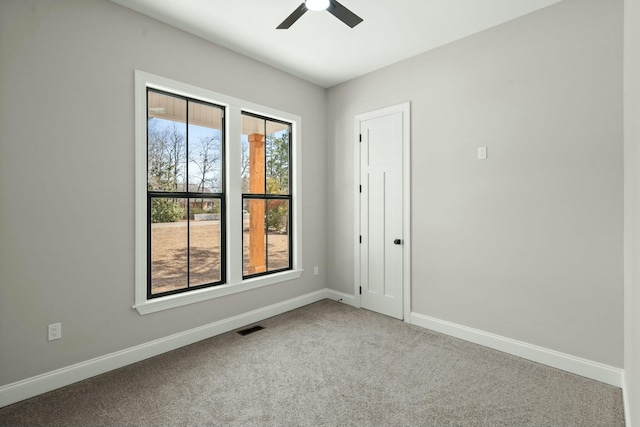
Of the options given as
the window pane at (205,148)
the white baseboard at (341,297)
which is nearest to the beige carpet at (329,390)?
the white baseboard at (341,297)

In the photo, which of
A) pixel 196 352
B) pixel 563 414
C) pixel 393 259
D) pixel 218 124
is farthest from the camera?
pixel 393 259

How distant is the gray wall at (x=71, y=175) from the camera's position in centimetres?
213

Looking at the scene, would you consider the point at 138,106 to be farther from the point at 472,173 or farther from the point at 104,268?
the point at 472,173

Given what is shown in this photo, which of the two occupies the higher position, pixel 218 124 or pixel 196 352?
pixel 218 124

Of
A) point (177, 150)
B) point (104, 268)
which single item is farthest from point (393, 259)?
point (104, 268)

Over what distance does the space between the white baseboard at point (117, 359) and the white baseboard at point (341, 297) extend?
87 centimetres

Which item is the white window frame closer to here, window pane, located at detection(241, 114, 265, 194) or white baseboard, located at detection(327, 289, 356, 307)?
window pane, located at detection(241, 114, 265, 194)

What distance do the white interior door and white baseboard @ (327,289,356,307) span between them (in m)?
0.15

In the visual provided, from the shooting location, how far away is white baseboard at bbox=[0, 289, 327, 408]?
215cm

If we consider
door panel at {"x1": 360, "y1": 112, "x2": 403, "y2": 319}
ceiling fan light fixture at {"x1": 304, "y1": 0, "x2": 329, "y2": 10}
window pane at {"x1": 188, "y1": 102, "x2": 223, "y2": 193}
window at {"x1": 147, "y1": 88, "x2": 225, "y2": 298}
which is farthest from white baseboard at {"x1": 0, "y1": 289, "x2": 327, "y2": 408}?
ceiling fan light fixture at {"x1": 304, "y1": 0, "x2": 329, "y2": 10}

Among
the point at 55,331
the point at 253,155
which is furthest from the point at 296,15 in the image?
the point at 55,331

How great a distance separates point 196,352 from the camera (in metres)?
2.85

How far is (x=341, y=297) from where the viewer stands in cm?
427

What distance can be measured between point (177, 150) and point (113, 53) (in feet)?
2.87
